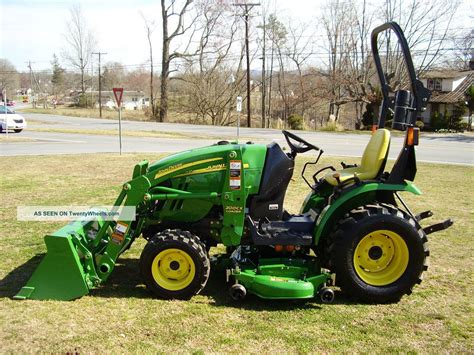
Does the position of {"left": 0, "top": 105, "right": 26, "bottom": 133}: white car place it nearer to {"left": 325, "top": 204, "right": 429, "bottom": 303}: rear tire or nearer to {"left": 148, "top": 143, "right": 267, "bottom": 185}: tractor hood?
{"left": 148, "top": 143, "right": 267, "bottom": 185}: tractor hood

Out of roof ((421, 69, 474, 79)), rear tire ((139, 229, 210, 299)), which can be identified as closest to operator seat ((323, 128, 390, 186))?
rear tire ((139, 229, 210, 299))

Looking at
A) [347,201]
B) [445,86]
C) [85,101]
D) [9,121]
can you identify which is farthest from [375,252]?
[85,101]

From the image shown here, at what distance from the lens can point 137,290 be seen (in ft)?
14.1

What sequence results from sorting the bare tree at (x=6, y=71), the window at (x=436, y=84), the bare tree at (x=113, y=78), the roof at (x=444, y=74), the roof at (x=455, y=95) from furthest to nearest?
the bare tree at (x=113, y=78) < the bare tree at (x=6, y=71) < the window at (x=436, y=84) < the roof at (x=444, y=74) < the roof at (x=455, y=95)

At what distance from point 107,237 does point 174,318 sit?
116 centimetres

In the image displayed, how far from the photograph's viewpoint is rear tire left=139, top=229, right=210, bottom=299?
157 inches

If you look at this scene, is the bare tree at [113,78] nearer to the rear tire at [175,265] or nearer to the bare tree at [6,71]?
the bare tree at [6,71]

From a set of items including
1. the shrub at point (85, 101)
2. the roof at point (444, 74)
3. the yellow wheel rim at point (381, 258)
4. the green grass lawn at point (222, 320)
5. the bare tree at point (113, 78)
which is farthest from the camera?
the bare tree at point (113, 78)

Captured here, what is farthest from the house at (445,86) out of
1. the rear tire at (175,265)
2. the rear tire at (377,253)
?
the rear tire at (175,265)

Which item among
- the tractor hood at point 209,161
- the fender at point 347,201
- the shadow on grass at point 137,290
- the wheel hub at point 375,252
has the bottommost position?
the shadow on grass at point 137,290

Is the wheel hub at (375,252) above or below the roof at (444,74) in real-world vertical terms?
below

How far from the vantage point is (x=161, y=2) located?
Answer: 40.3m

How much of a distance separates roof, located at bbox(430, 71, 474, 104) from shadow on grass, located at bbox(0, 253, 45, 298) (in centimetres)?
3658

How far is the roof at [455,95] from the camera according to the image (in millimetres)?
37281
